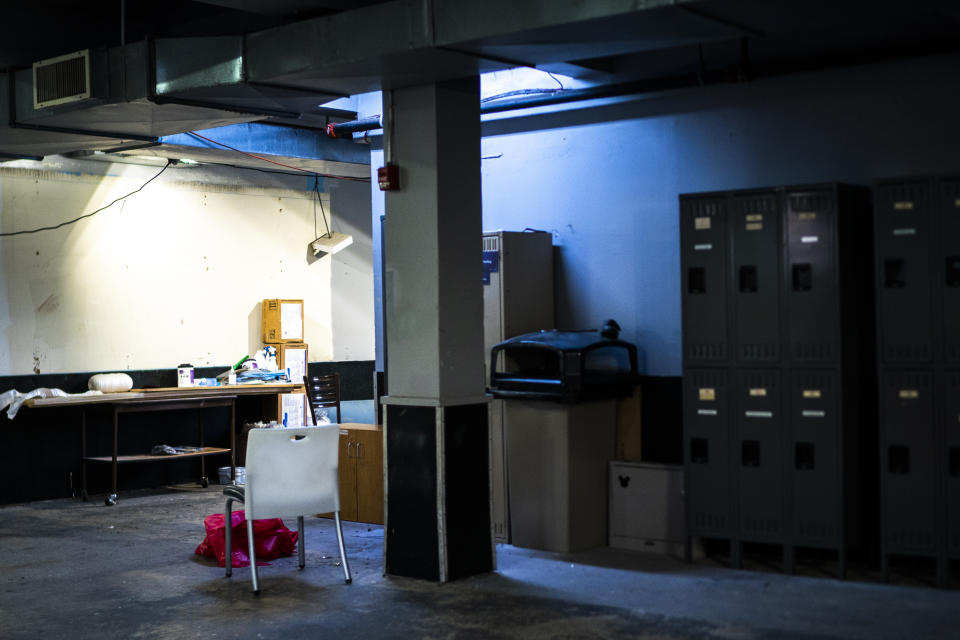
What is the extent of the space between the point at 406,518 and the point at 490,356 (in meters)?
1.55

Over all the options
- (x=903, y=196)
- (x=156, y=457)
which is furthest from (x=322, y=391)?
(x=903, y=196)

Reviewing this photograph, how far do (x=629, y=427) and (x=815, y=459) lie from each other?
4.50 ft

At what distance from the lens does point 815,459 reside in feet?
19.2

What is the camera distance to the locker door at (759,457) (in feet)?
19.6

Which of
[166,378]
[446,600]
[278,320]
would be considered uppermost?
[278,320]

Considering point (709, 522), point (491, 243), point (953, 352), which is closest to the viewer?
point (953, 352)

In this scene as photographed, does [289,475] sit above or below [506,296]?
below

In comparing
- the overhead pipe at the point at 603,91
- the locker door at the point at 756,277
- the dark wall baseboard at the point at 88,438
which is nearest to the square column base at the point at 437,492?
the locker door at the point at 756,277

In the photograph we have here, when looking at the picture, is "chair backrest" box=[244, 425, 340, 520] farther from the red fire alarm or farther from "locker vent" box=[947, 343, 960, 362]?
"locker vent" box=[947, 343, 960, 362]

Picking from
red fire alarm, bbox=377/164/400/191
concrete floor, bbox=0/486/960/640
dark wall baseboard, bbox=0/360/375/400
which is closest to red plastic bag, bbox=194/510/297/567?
concrete floor, bbox=0/486/960/640

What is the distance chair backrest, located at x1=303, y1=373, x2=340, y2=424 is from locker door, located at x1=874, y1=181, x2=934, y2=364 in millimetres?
5816

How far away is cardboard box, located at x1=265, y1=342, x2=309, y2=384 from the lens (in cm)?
1097

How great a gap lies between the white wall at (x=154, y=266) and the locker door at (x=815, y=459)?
6.42 metres

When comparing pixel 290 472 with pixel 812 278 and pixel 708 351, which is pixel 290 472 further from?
pixel 812 278
